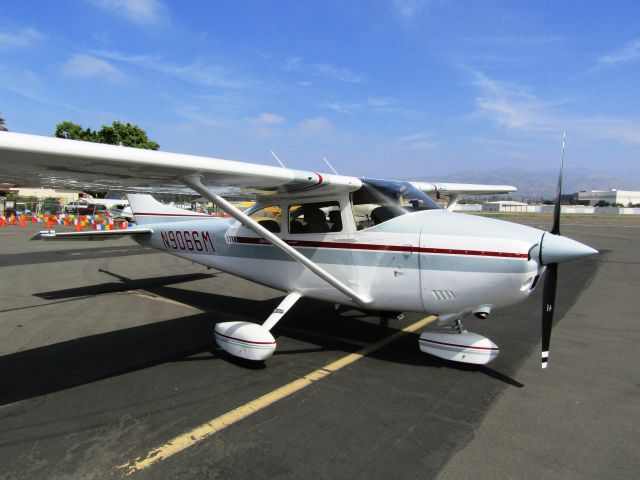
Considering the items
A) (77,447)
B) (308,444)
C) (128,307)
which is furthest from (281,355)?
(128,307)

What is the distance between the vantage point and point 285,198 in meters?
5.52

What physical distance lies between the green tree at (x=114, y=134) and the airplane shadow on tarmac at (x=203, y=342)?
38.0 m

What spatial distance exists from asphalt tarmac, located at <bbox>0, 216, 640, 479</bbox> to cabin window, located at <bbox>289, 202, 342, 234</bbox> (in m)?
1.54

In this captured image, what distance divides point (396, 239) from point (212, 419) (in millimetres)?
2590

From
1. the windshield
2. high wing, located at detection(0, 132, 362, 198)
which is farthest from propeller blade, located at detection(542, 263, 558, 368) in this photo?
high wing, located at detection(0, 132, 362, 198)

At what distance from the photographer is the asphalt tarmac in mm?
2943

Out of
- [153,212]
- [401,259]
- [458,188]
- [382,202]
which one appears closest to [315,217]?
[382,202]

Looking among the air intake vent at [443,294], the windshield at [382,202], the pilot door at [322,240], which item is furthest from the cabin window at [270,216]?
the air intake vent at [443,294]

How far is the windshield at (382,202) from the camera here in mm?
4895

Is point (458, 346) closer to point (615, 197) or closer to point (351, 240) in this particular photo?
point (351, 240)

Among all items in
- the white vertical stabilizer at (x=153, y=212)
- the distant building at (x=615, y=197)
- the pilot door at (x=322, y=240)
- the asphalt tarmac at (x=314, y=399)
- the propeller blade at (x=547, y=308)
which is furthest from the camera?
the distant building at (x=615, y=197)

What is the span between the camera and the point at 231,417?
140 inches

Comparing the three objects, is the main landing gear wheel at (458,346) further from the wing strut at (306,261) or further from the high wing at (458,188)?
the high wing at (458,188)

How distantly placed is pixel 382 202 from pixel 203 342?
2998 mm
